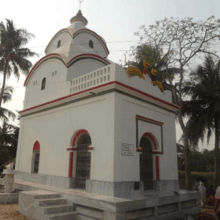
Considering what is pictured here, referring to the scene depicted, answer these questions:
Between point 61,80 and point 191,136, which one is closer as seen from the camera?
point 61,80

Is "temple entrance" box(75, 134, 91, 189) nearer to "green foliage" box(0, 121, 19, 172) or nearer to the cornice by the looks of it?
the cornice

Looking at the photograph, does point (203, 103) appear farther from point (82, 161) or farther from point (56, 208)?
point (56, 208)

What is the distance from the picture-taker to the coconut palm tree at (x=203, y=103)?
14.5 meters

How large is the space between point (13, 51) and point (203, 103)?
620 inches

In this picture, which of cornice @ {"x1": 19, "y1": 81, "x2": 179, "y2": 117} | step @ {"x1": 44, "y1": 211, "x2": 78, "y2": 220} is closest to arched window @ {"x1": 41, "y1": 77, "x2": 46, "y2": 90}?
cornice @ {"x1": 19, "y1": 81, "x2": 179, "y2": 117}

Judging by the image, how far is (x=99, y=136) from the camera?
7.70m

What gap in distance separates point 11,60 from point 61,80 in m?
10.8

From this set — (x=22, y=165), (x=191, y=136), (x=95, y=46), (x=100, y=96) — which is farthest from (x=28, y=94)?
(x=191, y=136)

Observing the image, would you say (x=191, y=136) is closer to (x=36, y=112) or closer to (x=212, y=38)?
(x=212, y=38)

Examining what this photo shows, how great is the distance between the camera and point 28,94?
12320 mm

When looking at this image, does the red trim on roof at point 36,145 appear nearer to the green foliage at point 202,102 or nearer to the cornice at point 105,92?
the cornice at point 105,92

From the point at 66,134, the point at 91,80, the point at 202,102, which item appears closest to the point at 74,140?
the point at 66,134

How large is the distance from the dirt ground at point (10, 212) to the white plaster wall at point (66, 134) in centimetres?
199

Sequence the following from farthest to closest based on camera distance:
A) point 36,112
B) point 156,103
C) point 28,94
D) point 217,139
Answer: point 217,139
point 28,94
point 36,112
point 156,103
